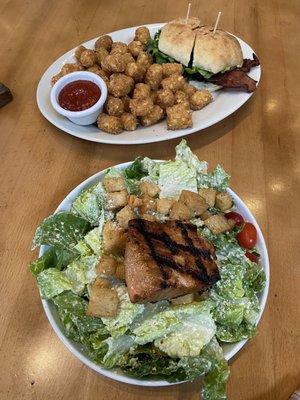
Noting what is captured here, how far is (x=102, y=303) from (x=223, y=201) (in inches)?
24.0

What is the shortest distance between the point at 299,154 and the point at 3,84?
171 centimetres

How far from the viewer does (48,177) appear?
1896mm

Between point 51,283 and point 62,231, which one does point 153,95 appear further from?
point 51,283

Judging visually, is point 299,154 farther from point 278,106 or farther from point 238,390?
point 238,390

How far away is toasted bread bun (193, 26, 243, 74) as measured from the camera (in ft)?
7.07

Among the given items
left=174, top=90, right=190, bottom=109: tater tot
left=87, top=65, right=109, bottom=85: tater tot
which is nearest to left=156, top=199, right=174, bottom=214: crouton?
left=174, top=90, right=190, bottom=109: tater tot

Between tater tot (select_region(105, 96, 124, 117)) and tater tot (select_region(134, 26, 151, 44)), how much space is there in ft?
1.88

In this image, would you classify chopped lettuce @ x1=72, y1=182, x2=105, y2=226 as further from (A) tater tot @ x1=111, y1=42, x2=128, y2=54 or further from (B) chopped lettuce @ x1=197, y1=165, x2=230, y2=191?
(A) tater tot @ x1=111, y1=42, x2=128, y2=54

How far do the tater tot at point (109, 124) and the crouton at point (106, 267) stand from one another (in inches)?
33.3

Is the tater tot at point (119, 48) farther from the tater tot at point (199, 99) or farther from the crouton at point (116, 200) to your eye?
the crouton at point (116, 200)

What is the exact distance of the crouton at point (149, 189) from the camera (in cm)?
152

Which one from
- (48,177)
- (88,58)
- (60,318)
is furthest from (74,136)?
(60,318)

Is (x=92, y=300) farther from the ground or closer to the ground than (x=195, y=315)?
farther from the ground

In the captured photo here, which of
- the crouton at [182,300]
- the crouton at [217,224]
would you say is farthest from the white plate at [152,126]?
the crouton at [182,300]
